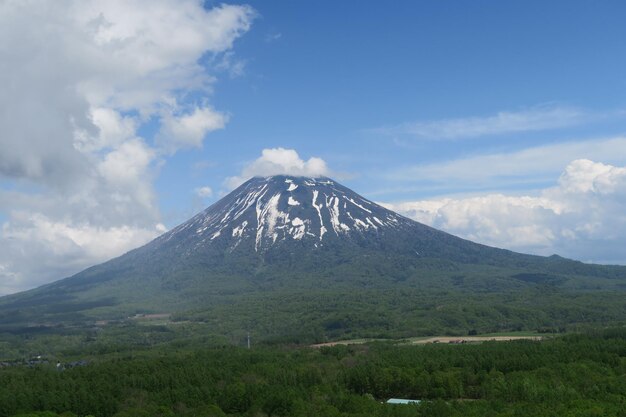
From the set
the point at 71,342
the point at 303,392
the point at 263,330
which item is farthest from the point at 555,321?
the point at 71,342

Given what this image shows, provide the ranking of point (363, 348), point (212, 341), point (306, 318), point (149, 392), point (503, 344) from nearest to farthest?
point (149, 392) < point (503, 344) < point (363, 348) < point (212, 341) < point (306, 318)

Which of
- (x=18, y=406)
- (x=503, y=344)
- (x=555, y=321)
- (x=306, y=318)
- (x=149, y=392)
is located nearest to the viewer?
(x=18, y=406)

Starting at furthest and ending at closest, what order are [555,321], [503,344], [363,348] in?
1. [555,321]
2. [363,348]
3. [503,344]

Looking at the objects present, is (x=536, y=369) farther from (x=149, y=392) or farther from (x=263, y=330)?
(x=263, y=330)

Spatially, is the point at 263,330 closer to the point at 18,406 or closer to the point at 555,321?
the point at 555,321

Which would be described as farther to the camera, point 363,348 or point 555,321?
point 555,321

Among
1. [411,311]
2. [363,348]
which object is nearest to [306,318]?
[411,311]
